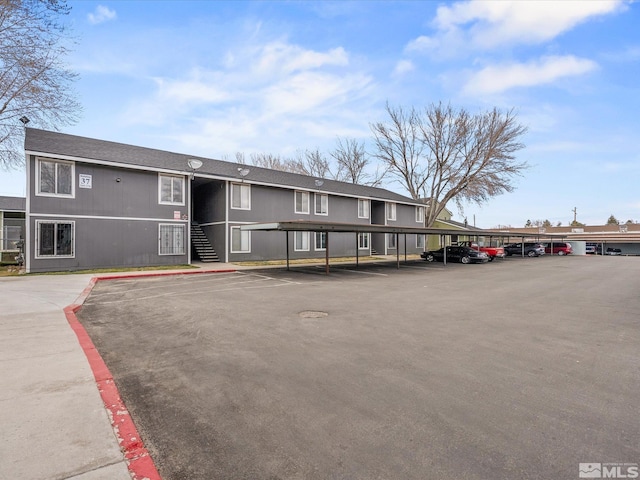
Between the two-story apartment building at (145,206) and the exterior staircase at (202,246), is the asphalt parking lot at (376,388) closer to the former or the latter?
the two-story apartment building at (145,206)

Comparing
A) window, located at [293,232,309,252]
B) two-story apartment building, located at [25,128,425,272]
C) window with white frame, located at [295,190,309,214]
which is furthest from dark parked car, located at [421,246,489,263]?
window with white frame, located at [295,190,309,214]

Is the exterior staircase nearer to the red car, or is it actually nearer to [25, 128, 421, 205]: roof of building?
[25, 128, 421, 205]: roof of building

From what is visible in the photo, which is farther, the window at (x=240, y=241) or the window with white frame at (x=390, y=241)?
the window with white frame at (x=390, y=241)

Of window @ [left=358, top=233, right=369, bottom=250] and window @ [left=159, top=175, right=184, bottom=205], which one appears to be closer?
window @ [left=159, top=175, right=184, bottom=205]

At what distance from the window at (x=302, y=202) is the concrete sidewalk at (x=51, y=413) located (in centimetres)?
2137

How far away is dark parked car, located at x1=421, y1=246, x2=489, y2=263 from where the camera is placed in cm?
2698

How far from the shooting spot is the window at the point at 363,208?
32.0 meters

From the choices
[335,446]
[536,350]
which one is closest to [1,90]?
[335,446]

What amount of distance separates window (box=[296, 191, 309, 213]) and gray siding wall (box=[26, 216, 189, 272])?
33.2 ft

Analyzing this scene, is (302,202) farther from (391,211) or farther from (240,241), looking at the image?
(391,211)

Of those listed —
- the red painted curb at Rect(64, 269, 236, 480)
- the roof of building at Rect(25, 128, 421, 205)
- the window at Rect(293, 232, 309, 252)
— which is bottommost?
the red painted curb at Rect(64, 269, 236, 480)

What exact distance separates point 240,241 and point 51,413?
20.5m

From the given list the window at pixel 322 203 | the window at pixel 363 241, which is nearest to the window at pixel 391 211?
the window at pixel 363 241

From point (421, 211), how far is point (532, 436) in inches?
1475
